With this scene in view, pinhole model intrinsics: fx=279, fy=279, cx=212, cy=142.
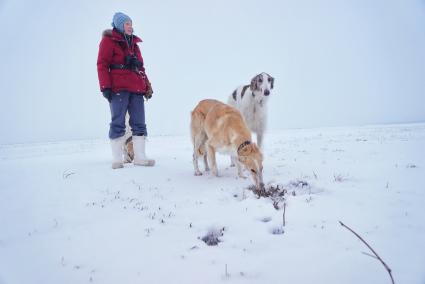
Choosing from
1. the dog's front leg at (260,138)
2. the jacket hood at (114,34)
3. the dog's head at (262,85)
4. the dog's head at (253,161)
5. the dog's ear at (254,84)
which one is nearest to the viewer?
the dog's head at (253,161)

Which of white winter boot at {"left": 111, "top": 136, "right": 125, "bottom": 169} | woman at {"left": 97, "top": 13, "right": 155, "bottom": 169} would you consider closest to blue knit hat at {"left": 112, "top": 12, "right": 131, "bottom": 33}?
woman at {"left": 97, "top": 13, "right": 155, "bottom": 169}

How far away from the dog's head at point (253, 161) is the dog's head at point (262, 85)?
3.01 metres

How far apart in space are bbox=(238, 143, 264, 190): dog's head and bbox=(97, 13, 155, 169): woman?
3.03 meters

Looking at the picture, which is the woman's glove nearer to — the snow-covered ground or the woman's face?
the woman's face

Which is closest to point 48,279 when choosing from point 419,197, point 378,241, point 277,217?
point 277,217

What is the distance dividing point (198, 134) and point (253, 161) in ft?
7.64

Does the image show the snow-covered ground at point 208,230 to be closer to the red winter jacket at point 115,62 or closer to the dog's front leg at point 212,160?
the dog's front leg at point 212,160

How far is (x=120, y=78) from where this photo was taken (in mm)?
6422

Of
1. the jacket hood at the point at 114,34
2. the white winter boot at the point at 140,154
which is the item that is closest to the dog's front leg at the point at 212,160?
the white winter boot at the point at 140,154

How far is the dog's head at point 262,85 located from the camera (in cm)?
733

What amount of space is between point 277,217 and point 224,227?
0.67 meters

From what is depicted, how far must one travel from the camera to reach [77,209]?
3.82 metres

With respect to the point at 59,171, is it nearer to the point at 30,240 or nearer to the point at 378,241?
the point at 30,240

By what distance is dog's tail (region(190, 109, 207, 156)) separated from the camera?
21.1 ft
